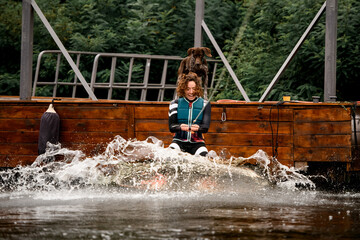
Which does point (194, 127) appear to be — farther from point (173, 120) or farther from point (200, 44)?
point (200, 44)

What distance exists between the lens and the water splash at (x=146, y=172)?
11195 mm

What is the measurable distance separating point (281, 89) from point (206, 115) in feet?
28.5

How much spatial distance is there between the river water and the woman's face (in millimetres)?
877

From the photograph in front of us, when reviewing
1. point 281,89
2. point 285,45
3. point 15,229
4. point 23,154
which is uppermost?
point 285,45

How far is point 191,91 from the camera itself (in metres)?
10.5

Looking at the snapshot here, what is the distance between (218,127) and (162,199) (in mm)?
2604

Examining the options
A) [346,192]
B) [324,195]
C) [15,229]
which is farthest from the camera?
[346,192]

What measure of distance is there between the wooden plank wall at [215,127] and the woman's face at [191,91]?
5.43ft

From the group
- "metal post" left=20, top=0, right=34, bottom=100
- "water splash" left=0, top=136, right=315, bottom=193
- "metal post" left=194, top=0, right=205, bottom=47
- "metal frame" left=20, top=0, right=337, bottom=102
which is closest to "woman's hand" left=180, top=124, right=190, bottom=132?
"water splash" left=0, top=136, right=315, bottom=193

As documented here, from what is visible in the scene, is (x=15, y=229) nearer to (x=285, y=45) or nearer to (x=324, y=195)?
(x=324, y=195)

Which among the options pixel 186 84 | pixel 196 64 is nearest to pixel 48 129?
pixel 196 64

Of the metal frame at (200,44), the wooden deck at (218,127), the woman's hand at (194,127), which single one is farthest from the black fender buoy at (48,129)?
the woman's hand at (194,127)

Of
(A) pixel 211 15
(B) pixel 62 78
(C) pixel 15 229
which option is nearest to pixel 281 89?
(A) pixel 211 15

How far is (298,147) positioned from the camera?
11844 millimetres
